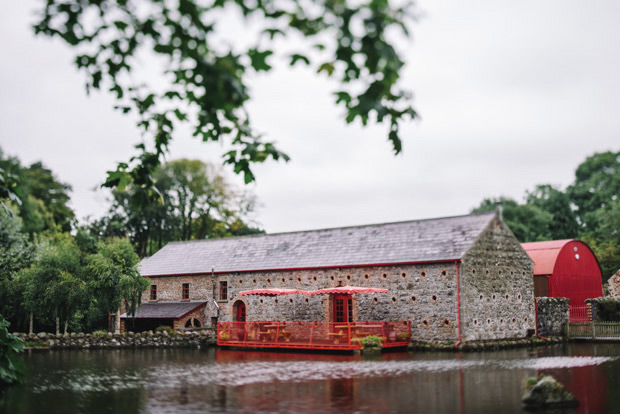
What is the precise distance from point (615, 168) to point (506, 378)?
5083 cm

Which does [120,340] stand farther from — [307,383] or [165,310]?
[307,383]

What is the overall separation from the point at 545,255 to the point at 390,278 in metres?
11.0

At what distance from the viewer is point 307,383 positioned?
1296 cm

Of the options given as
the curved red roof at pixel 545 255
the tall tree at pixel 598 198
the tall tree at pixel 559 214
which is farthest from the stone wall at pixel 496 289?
the tall tree at pixel 559 214

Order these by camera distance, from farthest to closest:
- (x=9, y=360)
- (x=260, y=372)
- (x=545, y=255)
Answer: (x=545, y=255) → (x=260, y=372) → (x=9, y=360)

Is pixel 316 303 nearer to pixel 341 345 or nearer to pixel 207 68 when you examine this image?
pixel 341 345

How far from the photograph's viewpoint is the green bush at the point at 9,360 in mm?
13008

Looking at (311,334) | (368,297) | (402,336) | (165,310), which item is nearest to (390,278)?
(368,297)

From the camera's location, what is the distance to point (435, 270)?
77.2 feet

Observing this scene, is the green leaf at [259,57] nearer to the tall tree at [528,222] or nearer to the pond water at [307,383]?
the pond water at [307,383]

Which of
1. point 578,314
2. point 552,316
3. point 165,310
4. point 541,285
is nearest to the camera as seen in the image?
point 552,316

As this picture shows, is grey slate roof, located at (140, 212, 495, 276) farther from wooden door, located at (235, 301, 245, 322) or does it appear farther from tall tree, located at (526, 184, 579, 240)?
tall tree, located at (526, 184, 579, 240)

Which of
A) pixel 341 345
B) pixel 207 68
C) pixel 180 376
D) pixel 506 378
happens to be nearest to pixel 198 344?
pixel 341 345

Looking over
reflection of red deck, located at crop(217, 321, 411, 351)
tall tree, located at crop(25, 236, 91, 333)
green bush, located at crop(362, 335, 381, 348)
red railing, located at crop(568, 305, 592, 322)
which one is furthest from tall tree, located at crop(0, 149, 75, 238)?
red railing, located at crop(568, 305, 592, 322)
